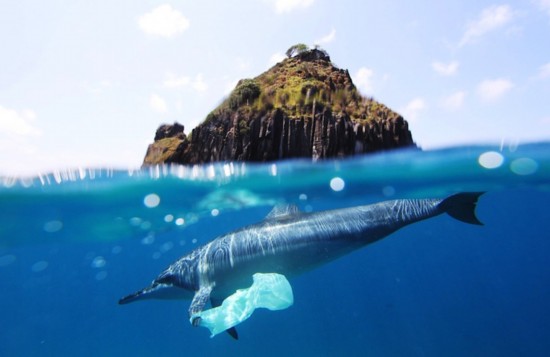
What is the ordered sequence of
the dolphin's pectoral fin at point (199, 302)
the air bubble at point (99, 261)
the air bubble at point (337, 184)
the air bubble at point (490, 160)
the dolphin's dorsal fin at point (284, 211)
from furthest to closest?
the air bubble at point (99, 261) → the air bubble at point (337, 184) → the air bubble at point (490, 160) → the dolphin's dorsal fin at point (284, 211) → the dolphin's pectoral fin at point (199, 302)

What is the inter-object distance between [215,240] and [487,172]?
12.7m

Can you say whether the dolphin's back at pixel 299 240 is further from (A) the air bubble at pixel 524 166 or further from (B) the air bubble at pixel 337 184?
(A) the air bubble at pixel 524 166

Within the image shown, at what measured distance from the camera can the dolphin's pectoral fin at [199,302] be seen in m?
6.06

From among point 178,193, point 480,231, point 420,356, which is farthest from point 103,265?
point 480,231

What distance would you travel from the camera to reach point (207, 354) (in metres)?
23.4

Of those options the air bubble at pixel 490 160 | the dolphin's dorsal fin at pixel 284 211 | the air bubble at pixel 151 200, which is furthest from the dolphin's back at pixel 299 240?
the air bubble at pixel 151 200

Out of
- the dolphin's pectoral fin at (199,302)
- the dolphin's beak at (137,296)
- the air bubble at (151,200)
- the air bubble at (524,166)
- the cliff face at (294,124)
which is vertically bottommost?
the dolphin's beak at (137,296)

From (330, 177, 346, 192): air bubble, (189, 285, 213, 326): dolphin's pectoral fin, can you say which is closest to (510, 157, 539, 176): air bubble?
(330, 177, 346, 192): air bubble

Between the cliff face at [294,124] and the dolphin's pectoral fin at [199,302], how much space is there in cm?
708

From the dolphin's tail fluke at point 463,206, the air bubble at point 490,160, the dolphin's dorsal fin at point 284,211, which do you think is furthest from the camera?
the air bubble at point 490,160

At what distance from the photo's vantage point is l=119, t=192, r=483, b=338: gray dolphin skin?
740 cm

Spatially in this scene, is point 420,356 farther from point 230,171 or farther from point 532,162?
point 230,171

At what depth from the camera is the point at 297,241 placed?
7.46 meters

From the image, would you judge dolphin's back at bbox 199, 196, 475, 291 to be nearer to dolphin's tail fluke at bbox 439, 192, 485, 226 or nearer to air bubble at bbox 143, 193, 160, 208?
dolphin's tail fluke at bbox 439, 192, 485, 226
